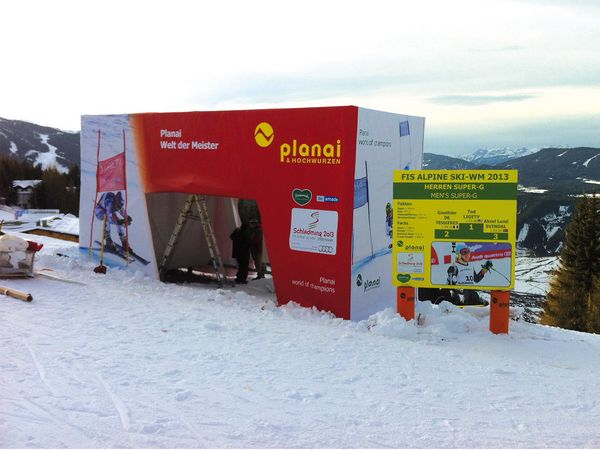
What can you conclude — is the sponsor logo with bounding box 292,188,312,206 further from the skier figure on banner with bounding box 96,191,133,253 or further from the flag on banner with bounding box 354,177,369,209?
the skier figure on banner with bounding box 96,191,133,253

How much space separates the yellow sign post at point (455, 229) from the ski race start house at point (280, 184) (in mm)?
1141

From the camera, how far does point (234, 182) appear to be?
1026cm

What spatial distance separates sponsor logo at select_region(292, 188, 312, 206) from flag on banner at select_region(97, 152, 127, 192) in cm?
421

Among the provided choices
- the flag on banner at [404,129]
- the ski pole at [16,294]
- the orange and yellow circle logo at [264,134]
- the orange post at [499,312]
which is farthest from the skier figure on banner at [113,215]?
the orange post at [499,312]

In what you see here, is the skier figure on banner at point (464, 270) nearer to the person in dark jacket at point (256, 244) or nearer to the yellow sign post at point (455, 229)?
the yellow sign post at point (455, 229)

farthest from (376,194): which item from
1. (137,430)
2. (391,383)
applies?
(137,430)

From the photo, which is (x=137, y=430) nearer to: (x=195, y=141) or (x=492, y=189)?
(x=492, y=189)

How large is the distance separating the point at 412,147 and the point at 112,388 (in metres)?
7.67

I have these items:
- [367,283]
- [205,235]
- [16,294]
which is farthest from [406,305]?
[16,294]

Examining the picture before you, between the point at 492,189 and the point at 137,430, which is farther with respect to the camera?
the point at 492,189

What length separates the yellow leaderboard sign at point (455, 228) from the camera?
782 cm

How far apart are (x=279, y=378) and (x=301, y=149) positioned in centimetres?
440

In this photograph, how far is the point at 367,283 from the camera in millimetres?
9672

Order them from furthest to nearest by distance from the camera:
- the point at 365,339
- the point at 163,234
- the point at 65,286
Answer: the point at 163,234 < the point at 65,286 < the point at 365,339
